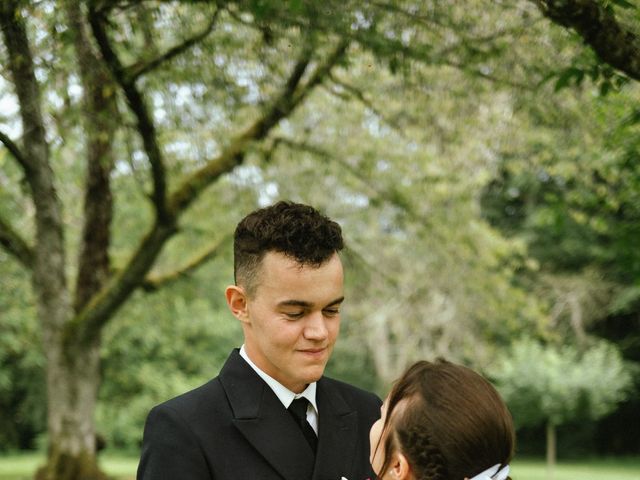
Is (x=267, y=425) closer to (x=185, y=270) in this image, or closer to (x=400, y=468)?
(x=400, y=468)

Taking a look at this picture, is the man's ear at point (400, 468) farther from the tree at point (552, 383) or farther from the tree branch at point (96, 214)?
the tree at point (552, 383)

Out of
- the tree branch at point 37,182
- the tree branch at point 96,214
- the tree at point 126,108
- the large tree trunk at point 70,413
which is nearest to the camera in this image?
the tree branch at point 37,182

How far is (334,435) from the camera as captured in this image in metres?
2.71

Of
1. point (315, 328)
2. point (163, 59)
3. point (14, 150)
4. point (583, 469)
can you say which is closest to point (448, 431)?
point (315, 328)

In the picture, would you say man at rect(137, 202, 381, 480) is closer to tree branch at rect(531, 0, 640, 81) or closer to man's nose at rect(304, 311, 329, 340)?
man's nose at rect(304, 311, 329, 340)

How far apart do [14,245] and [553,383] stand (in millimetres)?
18384

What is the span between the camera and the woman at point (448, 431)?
2215 millimetres

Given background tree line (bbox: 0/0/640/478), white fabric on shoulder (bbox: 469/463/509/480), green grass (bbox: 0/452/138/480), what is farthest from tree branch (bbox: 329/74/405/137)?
green grass (bbox: 0/452/138/480)

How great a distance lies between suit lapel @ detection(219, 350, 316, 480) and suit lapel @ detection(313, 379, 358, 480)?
0.04 m

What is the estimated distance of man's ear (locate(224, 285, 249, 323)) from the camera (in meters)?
2.69

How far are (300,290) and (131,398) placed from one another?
76.3 ft

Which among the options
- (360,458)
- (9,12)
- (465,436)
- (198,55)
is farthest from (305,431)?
(198,55)

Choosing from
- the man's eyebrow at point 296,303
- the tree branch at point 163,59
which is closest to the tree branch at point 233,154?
the tree branch at point 163,59

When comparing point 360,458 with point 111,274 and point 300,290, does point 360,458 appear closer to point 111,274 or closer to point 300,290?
point 300,290
